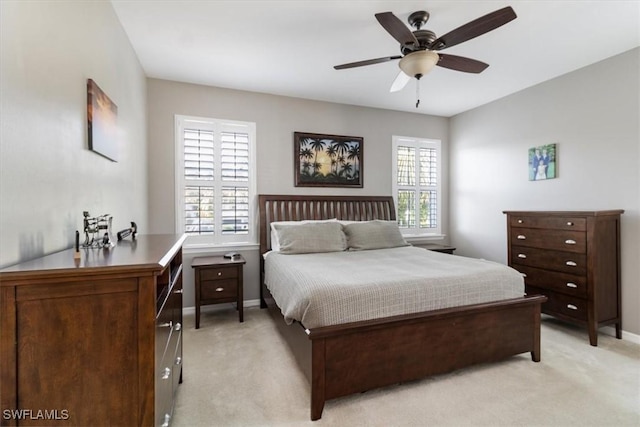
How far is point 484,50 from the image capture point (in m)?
2.84

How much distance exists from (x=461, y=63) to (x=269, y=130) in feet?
8.09

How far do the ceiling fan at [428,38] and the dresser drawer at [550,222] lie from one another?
1.76m

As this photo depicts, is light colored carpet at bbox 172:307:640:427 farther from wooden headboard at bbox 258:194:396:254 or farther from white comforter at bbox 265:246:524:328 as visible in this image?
wooden headboard at bbox 258:194:396:254

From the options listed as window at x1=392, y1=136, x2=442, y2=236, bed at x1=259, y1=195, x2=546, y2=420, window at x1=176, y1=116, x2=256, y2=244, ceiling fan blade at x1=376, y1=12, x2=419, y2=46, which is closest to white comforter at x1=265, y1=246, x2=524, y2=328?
bed at x1=259, y1=195, x2=546, y2=420

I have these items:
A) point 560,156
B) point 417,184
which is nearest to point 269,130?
point 417,184

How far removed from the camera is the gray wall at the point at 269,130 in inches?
139

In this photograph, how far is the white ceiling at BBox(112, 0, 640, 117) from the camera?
224 centimetres

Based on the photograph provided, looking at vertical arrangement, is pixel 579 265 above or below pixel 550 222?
below

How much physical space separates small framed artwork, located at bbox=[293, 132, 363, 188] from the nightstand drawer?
1616 mm

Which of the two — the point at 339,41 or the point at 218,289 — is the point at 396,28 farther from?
the point at 218,289

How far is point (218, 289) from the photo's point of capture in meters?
3.27

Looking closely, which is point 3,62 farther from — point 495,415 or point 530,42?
point 530,42

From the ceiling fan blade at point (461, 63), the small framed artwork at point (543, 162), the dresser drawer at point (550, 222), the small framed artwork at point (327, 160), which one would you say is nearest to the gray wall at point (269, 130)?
the small framed artwork at point (327, 160)

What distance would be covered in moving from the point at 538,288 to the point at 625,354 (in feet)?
A: 2.67
